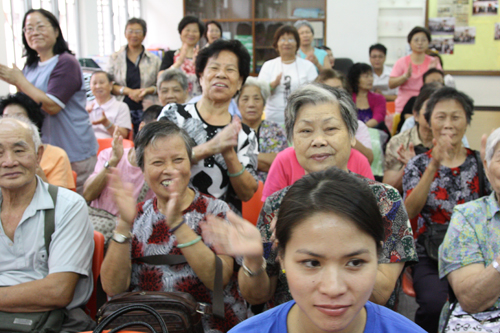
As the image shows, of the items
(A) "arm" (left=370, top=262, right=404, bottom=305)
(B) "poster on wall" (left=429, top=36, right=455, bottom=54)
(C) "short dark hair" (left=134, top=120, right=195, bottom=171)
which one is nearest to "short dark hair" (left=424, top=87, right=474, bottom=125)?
(A) "arm" (left=370, top=262, right=404, bottom=305)

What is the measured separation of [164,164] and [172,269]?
41 centimetres

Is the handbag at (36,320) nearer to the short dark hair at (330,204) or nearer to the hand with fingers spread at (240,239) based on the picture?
the hand with fingers spread at (240,239)

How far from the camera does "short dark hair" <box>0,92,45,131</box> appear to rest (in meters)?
2.57

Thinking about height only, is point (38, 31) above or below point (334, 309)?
above

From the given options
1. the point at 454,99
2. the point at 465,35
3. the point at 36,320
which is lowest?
the point at 36,320

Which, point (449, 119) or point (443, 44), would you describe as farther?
point (443, 44)

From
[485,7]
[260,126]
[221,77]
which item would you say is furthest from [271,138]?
[485,7]

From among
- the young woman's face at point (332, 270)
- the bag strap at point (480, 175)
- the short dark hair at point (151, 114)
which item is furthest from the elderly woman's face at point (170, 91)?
the young woman's face at point (332, 270)

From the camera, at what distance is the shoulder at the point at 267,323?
1103mm

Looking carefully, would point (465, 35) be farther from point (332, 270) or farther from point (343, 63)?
point (332, 270)

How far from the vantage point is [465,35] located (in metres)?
7.57

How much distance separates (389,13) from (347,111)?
7137 millimetres

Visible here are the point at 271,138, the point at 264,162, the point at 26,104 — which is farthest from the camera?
the point at 271,138

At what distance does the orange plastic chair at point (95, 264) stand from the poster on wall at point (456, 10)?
7.49m
